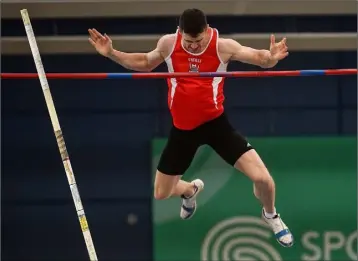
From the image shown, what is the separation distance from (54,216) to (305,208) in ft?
7.58

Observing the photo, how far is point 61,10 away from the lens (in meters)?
6.52

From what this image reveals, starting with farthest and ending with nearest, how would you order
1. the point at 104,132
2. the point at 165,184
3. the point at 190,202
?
the point at 104,132 < the point at 190,202 < the point at 165,184

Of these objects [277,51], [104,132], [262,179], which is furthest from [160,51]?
[104,132]

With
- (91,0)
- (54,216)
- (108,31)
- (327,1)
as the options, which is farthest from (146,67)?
(54,216)

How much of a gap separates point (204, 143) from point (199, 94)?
293 mm

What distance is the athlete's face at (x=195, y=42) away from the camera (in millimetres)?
4105

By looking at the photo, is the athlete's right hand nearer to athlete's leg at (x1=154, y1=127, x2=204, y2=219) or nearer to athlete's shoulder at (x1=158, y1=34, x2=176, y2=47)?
athlete's shoulder at (x1=158, y1=34, x2=176, y2=47)

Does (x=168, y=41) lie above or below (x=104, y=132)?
below

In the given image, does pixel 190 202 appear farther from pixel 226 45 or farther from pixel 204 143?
pixel 226 45

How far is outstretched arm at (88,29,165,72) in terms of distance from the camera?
4285mm

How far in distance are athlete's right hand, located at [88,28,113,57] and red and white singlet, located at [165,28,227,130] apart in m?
0.32

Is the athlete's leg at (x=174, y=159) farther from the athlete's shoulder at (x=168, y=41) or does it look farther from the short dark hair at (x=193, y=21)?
the short dark hair at (x=193, y=21)

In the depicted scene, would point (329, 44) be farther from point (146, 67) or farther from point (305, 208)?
point (146, 67)

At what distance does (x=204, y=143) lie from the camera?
4.46 metres
